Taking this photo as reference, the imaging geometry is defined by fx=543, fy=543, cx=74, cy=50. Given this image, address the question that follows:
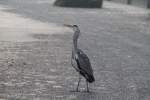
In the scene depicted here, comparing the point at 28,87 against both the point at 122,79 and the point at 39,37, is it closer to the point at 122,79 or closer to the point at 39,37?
the point at 122,79

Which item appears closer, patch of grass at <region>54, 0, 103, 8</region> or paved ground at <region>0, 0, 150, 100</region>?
paved ground at <region>0, 0, 150, 100</region>

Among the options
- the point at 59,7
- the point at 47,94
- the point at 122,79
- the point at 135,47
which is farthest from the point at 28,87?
the point at 59,7

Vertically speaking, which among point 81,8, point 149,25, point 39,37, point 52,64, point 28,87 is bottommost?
point 81,8

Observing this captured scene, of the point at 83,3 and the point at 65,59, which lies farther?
the point at 83,3

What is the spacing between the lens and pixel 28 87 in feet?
32.3

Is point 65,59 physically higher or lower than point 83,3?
higher

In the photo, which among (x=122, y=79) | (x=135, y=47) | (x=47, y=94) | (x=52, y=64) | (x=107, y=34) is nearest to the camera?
(x=47, y=94)

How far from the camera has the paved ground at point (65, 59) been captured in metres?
9.62

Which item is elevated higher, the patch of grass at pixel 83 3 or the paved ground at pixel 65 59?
the paved ground at pixel 65 59

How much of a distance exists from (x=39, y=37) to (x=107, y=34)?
3143mm

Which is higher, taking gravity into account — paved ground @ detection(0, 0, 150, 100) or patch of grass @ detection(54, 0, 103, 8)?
paved ground @ detection(0, 0, 150, 100)

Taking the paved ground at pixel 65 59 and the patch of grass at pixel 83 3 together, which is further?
the patch of grass at pixel 83 3

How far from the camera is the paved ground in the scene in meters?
9.62

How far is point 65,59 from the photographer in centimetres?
1349
